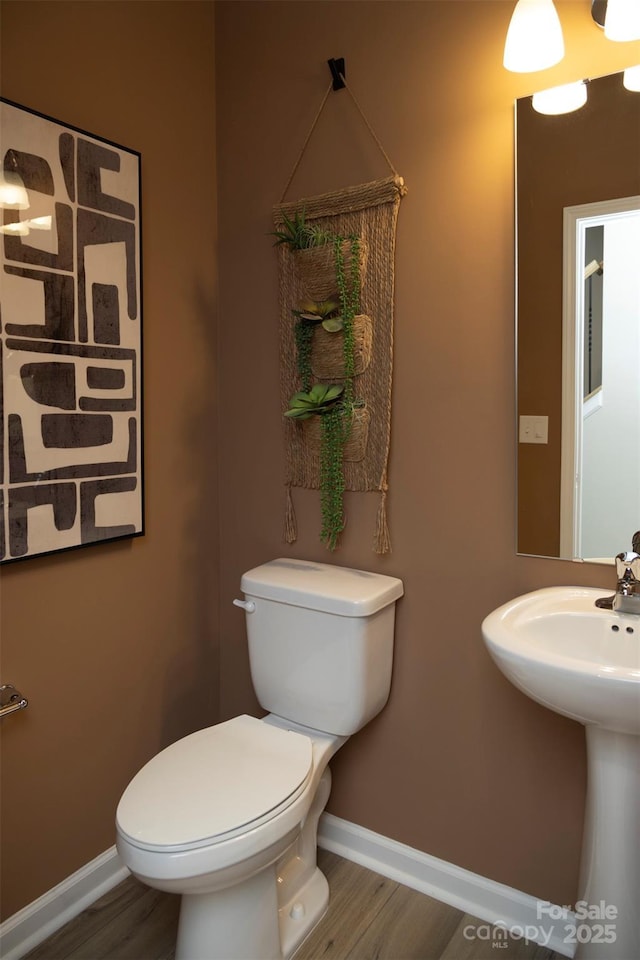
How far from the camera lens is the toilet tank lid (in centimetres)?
167

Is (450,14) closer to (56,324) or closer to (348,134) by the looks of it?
(348,134)

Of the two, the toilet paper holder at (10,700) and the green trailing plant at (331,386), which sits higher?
the green trailing plant at (331,386)

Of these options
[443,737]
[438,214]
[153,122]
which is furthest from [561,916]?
[153,122]

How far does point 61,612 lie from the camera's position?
66.7 inches

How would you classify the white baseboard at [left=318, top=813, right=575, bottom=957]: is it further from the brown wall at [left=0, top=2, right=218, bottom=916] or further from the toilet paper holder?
the toilet paper holder

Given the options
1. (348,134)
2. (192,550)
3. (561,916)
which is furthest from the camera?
(192,550)

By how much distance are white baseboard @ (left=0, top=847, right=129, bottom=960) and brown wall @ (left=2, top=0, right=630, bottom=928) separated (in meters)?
0.03

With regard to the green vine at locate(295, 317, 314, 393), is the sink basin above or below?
below

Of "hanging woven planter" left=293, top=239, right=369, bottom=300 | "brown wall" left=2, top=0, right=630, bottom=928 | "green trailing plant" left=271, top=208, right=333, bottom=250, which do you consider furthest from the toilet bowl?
"green trailing plant" left=271, top=208, right=333, bottom=250

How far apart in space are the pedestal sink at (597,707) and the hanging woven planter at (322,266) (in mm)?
968

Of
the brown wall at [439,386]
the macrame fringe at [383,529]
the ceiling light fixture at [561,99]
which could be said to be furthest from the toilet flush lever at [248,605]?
the ceiling light fixture at [561,99]

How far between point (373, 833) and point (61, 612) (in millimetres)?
1088

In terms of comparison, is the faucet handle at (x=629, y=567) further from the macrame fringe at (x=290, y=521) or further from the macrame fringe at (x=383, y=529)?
the macrame fringe at (x=290, y=521)

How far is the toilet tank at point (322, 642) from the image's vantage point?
66.5 inches
